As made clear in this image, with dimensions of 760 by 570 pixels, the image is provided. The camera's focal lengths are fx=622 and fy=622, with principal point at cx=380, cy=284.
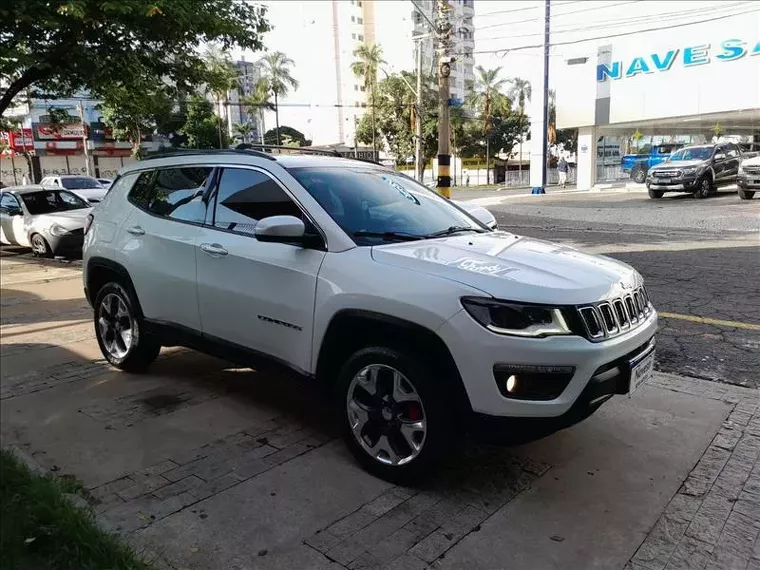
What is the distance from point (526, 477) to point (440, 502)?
545mm

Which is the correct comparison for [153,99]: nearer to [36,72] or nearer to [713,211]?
[36,72]

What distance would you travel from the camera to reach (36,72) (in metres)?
12.0

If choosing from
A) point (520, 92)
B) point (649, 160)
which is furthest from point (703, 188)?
point (520, 92)

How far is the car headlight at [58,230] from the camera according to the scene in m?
12.4

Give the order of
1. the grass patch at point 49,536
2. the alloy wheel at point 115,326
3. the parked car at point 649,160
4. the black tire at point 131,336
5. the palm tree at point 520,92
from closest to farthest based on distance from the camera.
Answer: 1. the grass patch at point 49,536
2. the black tire at point 131,336
3. the alloy wheel at point 115,326
4. the parked car at point 649,160
5. the palm tree at point 520,92

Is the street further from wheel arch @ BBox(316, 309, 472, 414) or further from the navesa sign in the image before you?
the navesa sign

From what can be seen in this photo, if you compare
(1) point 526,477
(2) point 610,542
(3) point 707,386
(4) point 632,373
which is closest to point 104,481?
(1) point 526,477

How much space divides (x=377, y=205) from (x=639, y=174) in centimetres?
3070

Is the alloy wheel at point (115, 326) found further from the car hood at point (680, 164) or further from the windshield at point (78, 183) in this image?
the car hood at point (680, 164)

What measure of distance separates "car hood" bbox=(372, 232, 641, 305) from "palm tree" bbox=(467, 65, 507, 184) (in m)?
57.7

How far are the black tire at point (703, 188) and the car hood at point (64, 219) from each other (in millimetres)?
18183

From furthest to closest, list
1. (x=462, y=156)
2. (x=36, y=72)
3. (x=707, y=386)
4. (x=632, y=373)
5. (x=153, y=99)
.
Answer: (x=462, y=156)
(x=153, y=99)
(x=36, y=72)
(x=707, y=386)
(x=632, y=373)

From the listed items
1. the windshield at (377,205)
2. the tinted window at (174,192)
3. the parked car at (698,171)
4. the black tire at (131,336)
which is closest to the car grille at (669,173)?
the parked car at (698,171)

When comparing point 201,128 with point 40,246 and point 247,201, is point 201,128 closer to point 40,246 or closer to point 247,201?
point 40,246
